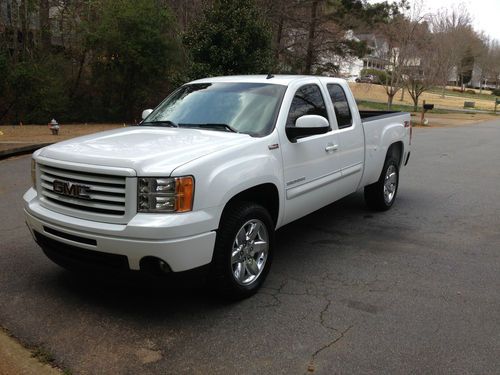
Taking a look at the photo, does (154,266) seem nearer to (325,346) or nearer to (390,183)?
(325,346)

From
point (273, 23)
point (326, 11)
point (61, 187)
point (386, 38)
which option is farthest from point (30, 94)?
point (386, 38)

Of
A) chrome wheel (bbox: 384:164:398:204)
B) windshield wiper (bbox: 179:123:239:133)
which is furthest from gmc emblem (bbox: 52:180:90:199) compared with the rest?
chrome wheel (bbox: 384:164:398:204)

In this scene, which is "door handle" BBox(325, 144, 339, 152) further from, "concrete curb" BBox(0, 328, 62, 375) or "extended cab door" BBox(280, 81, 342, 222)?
"concrete curb" BBox(0, 328, 62, 375)

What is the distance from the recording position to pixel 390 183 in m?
7.37

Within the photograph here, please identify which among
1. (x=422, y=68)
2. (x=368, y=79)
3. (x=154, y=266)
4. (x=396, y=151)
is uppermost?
(x=422, y=68)

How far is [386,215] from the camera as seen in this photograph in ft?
23.3

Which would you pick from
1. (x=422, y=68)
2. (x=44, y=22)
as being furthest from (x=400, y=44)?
(x=44, y=22)

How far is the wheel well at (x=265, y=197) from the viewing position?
4.19 metres

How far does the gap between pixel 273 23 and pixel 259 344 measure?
85.1ft

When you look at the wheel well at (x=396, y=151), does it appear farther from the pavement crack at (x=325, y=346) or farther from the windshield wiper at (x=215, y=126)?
the pavement crack at (x=325, y=346)

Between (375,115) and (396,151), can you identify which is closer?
(396,151)

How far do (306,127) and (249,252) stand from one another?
1255 mm

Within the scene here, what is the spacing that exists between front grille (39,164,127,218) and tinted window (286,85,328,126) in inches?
74.1

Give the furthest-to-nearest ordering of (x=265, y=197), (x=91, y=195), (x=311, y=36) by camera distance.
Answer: (x=311, y=36)
(x=265, y=197)
(x=91, y=195)
